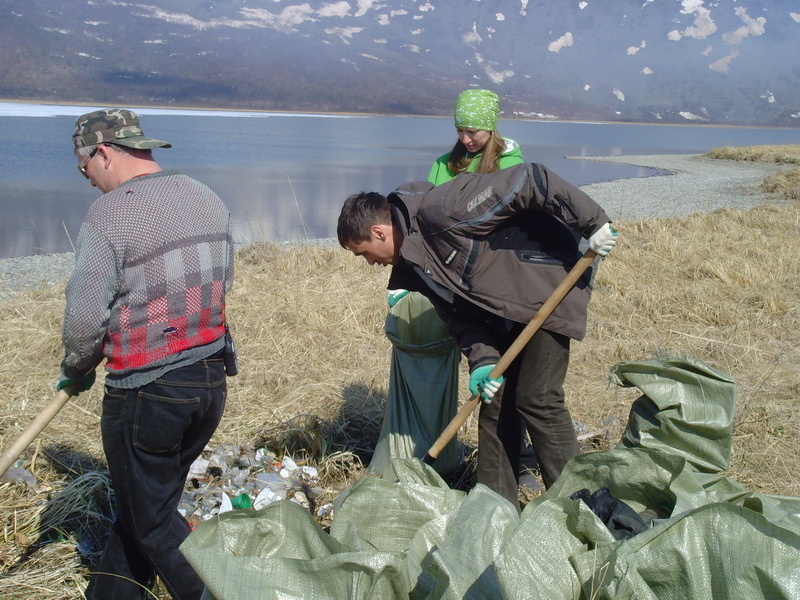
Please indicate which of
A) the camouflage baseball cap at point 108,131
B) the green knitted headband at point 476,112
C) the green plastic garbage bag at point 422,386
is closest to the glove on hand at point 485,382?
the green plastic garbage bag at point 422,386

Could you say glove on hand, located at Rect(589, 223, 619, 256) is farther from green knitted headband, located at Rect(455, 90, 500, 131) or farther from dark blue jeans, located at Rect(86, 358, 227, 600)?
dark blue jeans, located at Rect(86, 358, 227, 600)

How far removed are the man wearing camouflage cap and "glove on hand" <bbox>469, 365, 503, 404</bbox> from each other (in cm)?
86

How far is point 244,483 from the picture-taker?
3254 millimetres

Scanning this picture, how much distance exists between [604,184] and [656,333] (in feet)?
60.4

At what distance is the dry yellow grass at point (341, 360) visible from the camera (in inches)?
121

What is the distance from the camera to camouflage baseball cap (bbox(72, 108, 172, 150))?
2.12 metres

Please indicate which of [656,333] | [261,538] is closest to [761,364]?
[656,333]

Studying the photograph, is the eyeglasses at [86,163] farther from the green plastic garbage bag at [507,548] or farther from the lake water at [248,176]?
the lake water at [248,176]

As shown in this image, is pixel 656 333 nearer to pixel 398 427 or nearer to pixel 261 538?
pixel 398 427

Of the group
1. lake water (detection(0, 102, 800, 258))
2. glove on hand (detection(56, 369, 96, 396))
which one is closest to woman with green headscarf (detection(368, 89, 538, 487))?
glove on hand (detection(56, 369, 96, 396))

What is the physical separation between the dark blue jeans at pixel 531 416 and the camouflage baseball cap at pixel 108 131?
1418 mm

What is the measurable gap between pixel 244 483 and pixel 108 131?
1.68m

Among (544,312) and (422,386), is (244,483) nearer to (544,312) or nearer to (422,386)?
(422,386)

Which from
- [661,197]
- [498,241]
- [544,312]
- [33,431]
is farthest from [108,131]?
[661,197]
